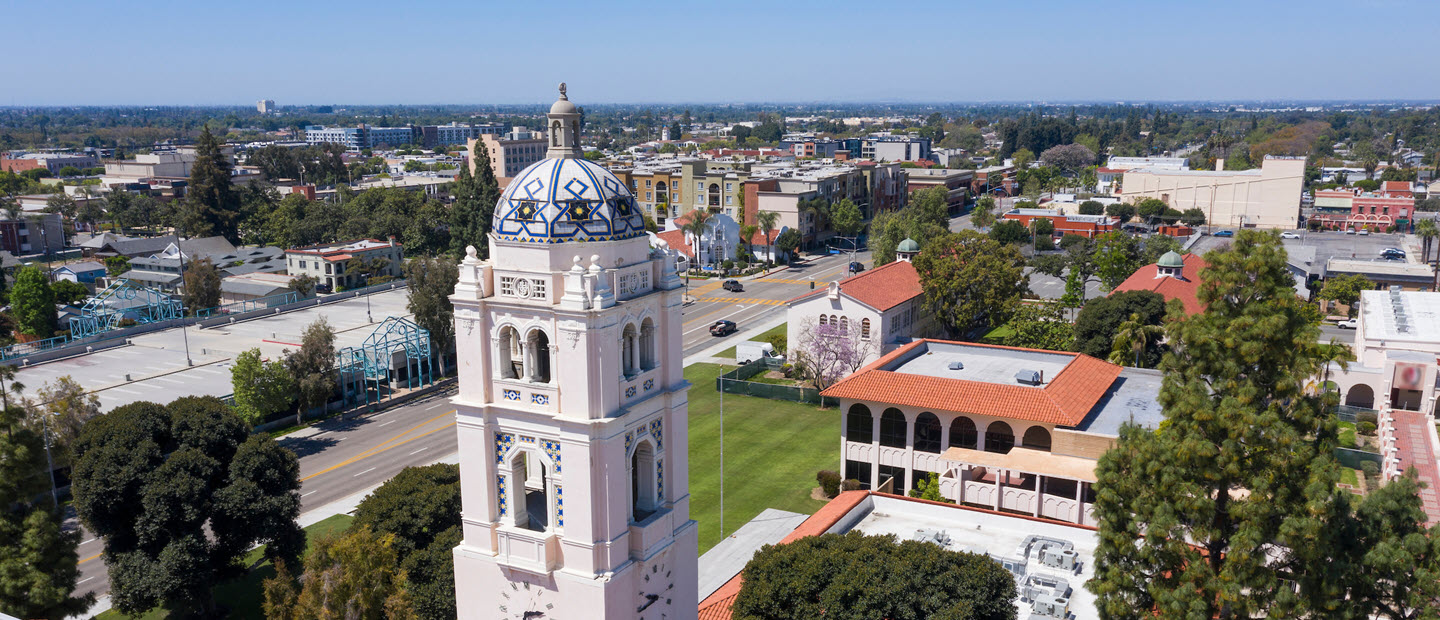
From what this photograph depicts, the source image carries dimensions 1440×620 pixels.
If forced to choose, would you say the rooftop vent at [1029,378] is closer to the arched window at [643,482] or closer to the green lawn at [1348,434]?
the green lawn at [1348,434]

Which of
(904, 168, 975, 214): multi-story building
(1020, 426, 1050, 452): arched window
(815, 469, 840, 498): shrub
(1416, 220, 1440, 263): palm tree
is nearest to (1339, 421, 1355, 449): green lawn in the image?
(1020, 426, 1050, 452): arched window

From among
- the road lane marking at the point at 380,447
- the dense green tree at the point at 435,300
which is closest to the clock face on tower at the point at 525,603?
the road lane marking at the point at 380,447

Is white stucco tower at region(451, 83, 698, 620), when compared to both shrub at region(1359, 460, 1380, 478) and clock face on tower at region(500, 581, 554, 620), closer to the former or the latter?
clock face on tower at region(500, 581, 554, 620)

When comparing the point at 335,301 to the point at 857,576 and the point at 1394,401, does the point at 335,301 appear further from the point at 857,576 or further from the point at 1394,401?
the point at 1394,401

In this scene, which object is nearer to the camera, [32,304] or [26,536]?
[26,536]

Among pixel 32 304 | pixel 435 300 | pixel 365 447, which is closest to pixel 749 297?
pixel 435 300

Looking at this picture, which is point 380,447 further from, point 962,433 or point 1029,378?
point 1029,378

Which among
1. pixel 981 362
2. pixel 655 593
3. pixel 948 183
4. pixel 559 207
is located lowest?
pixel 981 362
